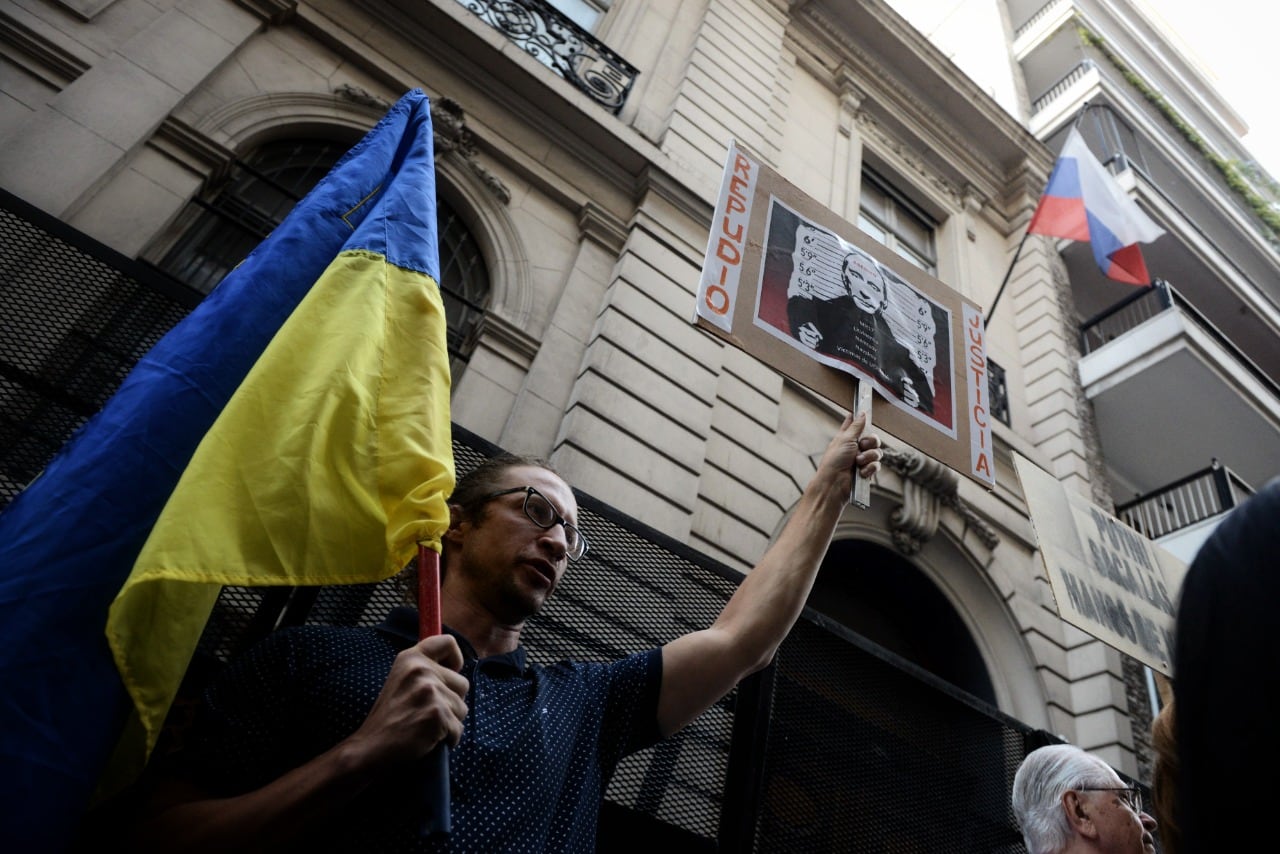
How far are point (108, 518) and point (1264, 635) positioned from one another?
2.04 meters

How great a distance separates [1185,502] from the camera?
10.7 m

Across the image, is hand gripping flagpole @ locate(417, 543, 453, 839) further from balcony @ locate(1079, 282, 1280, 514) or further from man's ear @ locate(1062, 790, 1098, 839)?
balcony @ locate(1079, 282, 1280, 514)

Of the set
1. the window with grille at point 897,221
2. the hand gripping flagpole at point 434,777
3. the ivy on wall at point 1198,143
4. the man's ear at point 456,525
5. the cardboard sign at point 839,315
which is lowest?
the hand gripping flagpole at point 434,777

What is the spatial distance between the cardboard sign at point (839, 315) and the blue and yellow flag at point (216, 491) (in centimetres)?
116

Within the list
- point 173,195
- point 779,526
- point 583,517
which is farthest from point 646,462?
point 173,195

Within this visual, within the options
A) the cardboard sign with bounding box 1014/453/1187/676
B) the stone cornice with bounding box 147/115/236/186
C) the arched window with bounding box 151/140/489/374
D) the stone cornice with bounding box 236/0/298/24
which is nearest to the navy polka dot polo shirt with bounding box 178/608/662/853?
the arched window with bounding box 151/140/489/374

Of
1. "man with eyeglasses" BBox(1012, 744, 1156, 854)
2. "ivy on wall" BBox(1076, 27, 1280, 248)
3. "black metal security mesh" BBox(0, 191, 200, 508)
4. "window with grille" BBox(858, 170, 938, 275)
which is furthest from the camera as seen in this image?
"ivy on wall" BBox(1076, 27, 1280, 248)

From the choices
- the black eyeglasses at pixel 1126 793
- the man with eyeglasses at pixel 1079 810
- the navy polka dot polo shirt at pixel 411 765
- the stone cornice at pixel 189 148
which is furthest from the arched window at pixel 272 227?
the black eyeglasses at pixel 1126 793

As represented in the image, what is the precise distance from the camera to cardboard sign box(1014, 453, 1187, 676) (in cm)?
454

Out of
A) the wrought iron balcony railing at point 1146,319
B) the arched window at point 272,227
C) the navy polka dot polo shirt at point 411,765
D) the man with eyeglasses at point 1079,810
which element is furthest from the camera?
the wrought iron balcony railing at point 1146,319

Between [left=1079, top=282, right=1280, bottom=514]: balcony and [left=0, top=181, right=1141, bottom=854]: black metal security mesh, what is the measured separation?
8302 mm

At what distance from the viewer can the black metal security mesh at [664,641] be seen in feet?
8.18

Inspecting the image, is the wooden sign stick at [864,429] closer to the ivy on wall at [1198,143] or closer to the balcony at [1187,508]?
the balcony at [1187,508]

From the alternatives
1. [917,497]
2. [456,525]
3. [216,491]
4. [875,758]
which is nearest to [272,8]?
[456,525]
